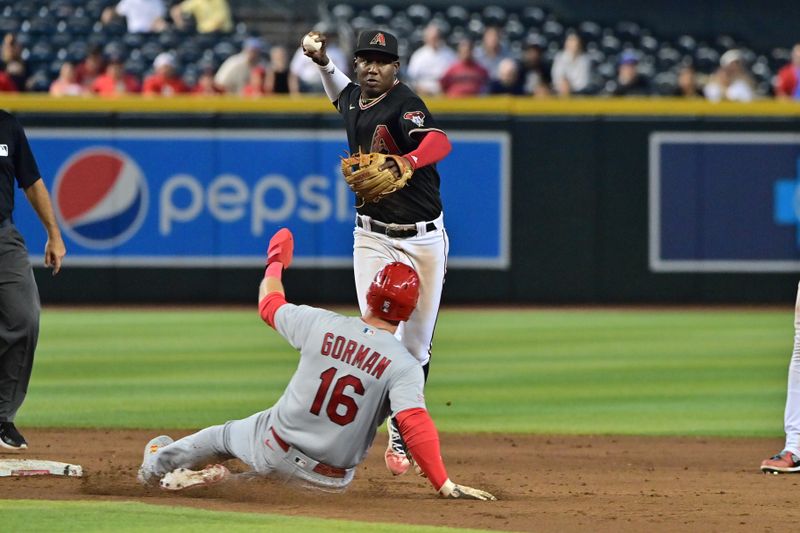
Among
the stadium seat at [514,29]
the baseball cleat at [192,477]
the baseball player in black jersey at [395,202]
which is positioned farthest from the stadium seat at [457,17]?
the baseball cleat at [192,477]

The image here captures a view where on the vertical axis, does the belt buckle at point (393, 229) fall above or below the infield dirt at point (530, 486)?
above

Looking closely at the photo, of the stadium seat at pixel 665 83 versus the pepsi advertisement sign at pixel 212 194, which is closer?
the pepsi advertisement sign at pixel 212 194

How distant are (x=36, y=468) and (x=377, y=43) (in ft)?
8.73

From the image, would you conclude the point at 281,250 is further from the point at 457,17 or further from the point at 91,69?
the point at 457,17

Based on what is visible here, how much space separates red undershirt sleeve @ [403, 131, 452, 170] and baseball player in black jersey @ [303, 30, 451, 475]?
0.12 ft

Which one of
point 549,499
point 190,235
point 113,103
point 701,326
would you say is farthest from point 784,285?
→ point 549,499

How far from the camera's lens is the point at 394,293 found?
5855mm

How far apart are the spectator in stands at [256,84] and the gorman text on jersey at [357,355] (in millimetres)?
12063

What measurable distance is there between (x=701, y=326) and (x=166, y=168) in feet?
21.8

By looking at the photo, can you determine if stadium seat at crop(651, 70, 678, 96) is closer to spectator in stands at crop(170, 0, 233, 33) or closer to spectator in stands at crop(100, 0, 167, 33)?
spectator in stands at crop(170, 0, 233, 33)

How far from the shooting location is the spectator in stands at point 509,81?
17.9 metres

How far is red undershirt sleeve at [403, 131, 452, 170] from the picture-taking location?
267 inches

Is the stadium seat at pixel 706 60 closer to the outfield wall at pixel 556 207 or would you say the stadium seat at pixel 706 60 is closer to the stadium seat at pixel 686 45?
the stadium seat at pixel 686 45

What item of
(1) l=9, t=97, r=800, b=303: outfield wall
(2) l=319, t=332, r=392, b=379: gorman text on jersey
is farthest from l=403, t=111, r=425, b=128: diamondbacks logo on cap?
(1) l=9, t=97, r=800, b=303: outfield wall
